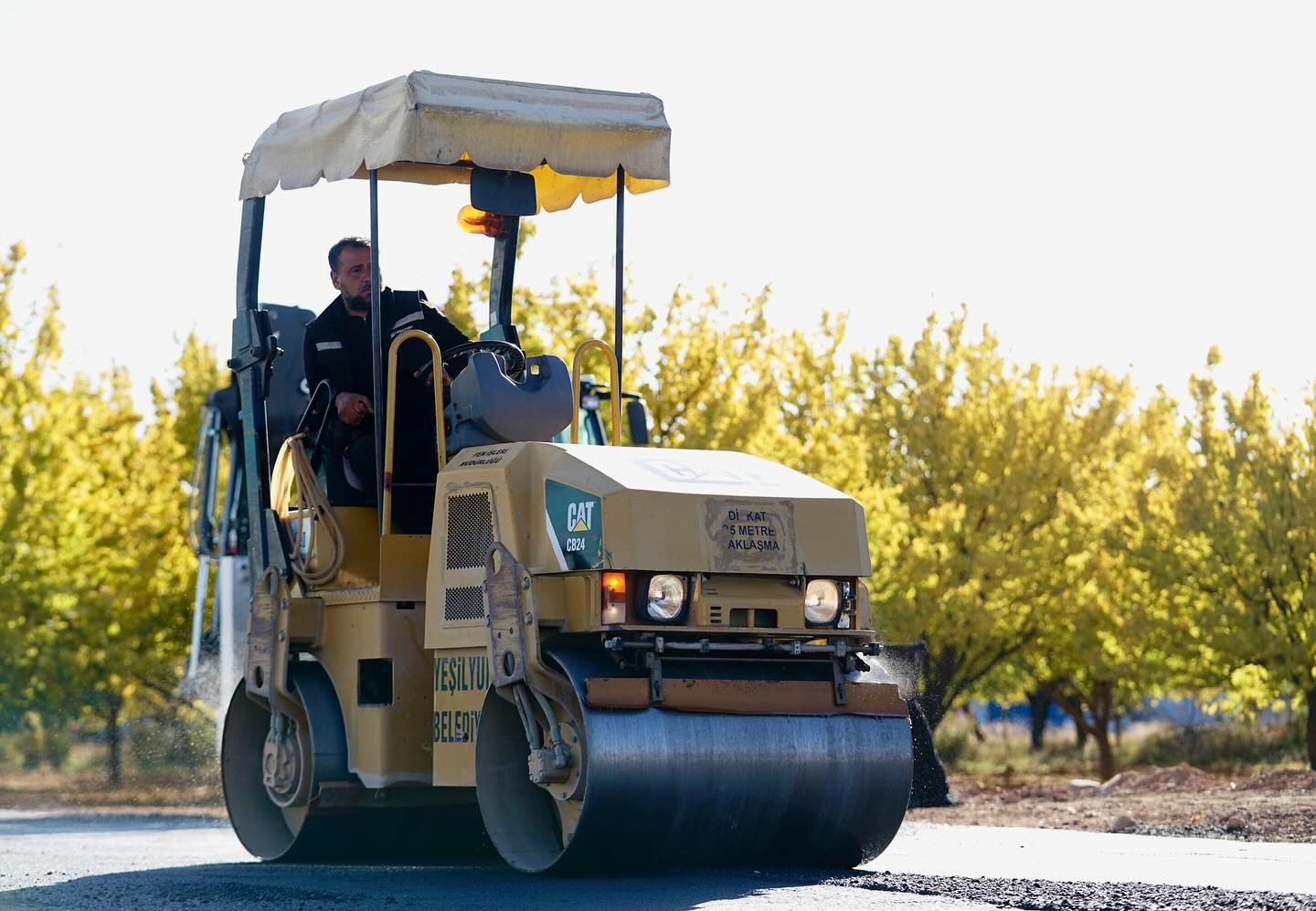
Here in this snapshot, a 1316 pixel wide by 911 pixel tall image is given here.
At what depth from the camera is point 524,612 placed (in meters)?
8.82

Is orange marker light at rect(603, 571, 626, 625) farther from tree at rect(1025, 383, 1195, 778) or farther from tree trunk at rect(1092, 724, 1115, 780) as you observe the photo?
tree trunk at rect(1092, 724, 1115, 780)

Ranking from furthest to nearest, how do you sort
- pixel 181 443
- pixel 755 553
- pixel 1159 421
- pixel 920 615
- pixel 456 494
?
pixel 1159 421 → pixel 181 443 → pixel 920 615 → pixel 456 494 → pixel 755 553

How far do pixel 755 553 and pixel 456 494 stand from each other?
1.44 m

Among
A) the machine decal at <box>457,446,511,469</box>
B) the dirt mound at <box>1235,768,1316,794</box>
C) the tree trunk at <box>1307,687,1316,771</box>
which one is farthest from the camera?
the tree trunk at <box>1307,687,1316,771</box>

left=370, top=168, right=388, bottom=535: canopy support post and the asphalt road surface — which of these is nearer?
the asphalt road surface

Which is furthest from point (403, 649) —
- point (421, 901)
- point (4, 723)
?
point (4, 723)

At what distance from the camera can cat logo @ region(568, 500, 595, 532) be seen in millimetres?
8773

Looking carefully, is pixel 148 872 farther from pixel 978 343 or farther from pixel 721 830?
pixel 978 343

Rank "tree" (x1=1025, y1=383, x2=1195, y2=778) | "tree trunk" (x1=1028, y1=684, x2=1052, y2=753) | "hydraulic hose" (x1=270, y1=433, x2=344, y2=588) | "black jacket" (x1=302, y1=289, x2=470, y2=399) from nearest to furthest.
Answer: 1. "hydraulic hose" (x1=270, y1=433, x2=344, y2=588)
2. "black jacket" (x1=302, y1=289, x2=470, y2=399)
3. "tree" (x1=1025, y1=383, x2=1195, y2=778)
4. "tree trunk" (x1=1028, y1=684, x2=1052, y2=753)

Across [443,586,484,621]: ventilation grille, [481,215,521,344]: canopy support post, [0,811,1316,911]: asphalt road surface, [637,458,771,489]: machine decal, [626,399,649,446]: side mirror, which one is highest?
[481,215,521,344]: canopy support post

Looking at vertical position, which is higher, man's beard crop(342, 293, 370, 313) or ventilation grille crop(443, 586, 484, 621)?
man's beard crop(342, 293, 370, 313)

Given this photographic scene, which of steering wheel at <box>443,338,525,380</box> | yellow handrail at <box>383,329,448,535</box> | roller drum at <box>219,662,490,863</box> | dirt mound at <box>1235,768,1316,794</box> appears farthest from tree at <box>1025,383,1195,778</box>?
yellow handrail at <box>383,329,448,535</box>

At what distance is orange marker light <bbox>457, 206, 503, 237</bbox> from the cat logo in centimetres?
322

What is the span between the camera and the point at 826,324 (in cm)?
3412
